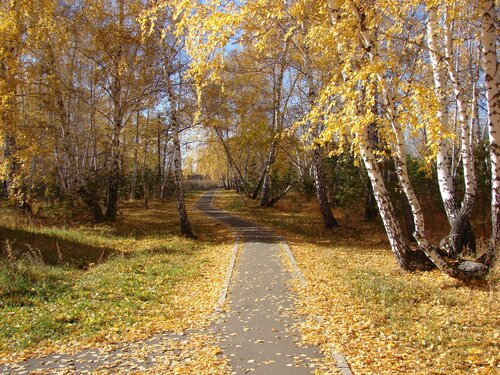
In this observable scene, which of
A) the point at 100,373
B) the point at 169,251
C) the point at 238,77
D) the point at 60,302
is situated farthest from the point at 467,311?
the point at 238,77

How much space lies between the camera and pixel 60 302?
766 cm

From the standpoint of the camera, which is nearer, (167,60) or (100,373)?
(100,373)

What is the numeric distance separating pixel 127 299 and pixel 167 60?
1011cm

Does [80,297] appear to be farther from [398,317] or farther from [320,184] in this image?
[320,184]

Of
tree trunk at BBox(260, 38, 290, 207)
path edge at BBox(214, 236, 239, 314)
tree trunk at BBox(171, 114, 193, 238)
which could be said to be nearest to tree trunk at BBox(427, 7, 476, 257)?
path edge at BBox(214, 236, 239, 314)

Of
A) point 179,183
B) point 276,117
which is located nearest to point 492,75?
point 179,183

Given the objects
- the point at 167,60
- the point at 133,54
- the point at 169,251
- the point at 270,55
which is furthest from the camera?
the point at 270,55

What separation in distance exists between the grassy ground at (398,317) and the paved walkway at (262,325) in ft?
1.30

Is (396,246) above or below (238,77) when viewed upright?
below

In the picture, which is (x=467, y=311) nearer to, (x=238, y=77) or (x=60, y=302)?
(x=60, y=302)

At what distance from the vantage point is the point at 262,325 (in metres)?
6.32

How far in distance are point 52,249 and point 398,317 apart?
10.4 meters

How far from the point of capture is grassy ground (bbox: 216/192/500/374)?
15.9 feet

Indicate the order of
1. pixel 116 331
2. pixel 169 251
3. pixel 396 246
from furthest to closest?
pixel 169 251 → pixel 396 246 → pixel 116 331
